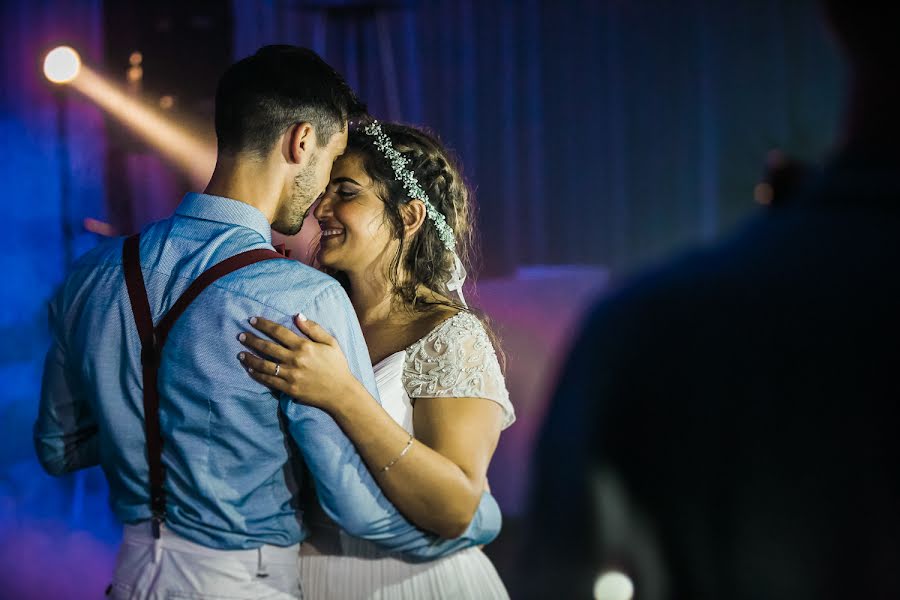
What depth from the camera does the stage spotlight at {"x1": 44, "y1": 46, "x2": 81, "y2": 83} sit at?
4262 mm

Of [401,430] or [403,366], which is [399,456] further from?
[403,366]

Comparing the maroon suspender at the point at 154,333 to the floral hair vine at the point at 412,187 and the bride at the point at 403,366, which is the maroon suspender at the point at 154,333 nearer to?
the bride at the point at 403,366

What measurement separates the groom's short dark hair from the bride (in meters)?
0.38

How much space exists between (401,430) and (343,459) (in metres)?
0.13

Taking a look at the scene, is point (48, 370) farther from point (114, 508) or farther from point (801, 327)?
point (801, 327)

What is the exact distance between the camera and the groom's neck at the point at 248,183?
5.14ft

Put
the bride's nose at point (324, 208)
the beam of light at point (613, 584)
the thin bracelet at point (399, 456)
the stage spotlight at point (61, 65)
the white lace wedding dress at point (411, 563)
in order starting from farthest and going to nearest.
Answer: the stage spotlight at point (61, 65), the bride's nose at point (324, 208), the white lace wedding dress at point (411, 563), the thin bracelet at point (399, 456), the beam of light at point (613, 584)

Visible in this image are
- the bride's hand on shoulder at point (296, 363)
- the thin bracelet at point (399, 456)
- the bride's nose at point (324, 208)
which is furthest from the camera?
the bride's nose at point (324, 208)

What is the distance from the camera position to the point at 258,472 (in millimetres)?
1448

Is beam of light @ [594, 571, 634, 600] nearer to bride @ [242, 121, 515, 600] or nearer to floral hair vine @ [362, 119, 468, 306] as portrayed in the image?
bride @ [242, 121, 515, 600]

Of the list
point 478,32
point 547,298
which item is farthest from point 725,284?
point 478,32

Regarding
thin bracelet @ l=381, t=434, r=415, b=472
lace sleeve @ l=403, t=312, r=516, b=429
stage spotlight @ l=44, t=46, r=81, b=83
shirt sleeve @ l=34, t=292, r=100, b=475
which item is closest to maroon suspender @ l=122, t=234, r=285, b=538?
shirt sleeve @ l=34, t=292, r=100, b=475

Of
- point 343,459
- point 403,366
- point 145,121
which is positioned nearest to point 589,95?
point 145,121

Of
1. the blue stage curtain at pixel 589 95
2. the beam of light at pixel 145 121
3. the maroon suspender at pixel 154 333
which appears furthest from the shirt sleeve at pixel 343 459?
the blue stage curtain at pixel 589 95
